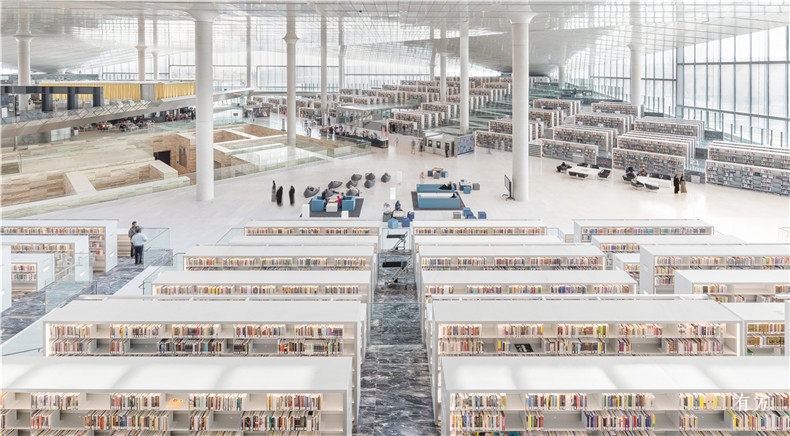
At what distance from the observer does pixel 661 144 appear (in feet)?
118

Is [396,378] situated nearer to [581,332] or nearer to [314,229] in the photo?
[581,332]

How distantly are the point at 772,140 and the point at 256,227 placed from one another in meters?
27.5

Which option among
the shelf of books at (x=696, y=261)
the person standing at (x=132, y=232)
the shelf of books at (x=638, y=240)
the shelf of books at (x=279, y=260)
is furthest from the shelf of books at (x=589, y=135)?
the shelf of books at (x=279, y=260)

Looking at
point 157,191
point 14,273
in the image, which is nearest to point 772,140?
point 157,191

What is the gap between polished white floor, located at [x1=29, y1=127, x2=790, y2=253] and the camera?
2472 cm

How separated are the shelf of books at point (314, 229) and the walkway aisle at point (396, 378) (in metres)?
5.83

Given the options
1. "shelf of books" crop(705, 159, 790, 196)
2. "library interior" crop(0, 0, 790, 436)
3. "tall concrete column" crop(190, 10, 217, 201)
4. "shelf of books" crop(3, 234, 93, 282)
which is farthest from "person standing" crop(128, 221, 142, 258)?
"shelf of books" crop(705, 159, 790, 196)

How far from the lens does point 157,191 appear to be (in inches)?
1227

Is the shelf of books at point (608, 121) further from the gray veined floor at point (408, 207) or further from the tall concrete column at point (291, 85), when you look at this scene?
the tall concrete column at point (291, 85)

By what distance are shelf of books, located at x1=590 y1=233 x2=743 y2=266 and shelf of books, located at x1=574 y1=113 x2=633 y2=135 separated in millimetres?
27354

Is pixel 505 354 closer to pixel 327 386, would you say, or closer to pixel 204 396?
pixel 327 386

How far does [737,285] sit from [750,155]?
70.5 ft

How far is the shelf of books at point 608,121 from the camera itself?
44.3 meters

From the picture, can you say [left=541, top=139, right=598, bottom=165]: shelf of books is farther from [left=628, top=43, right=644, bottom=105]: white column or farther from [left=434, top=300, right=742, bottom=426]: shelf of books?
[left=434, top=300, right=742, bottom=426]: shelf of books
